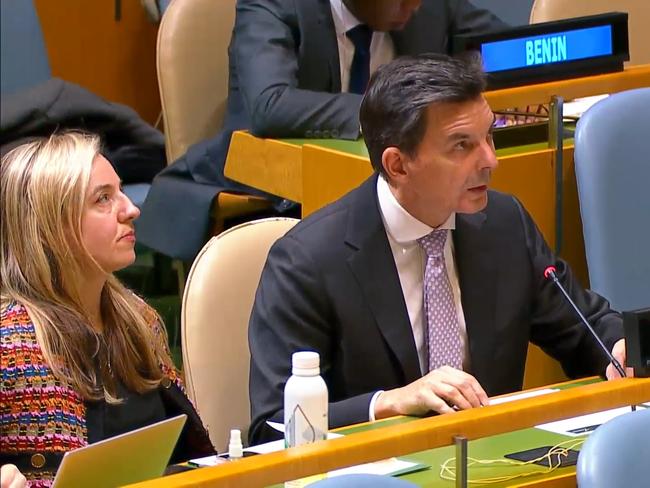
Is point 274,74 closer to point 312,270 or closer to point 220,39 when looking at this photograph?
point 220,39

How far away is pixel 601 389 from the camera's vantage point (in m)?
1.91

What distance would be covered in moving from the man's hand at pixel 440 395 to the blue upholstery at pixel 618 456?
1.25 feet

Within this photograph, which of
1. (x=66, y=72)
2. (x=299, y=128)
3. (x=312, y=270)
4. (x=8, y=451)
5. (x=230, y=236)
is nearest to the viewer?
(x=8, y=451)

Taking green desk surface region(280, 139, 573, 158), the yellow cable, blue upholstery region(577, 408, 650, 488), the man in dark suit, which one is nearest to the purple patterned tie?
the man in dark suit

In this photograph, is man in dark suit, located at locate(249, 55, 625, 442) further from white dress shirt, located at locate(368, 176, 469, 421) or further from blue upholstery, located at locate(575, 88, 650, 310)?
blue upholstery, located at locate(575, 88, 650, 310)

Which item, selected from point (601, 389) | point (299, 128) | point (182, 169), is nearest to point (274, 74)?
point (299, 128)

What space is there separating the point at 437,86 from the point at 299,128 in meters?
1.12

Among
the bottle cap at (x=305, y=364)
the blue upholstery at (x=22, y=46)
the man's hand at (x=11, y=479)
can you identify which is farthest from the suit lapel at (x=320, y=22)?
the man's hand at (x=11, y=479)

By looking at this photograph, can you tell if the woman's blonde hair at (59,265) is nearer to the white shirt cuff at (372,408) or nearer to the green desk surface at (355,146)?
the white shirt cuff at (372,408)

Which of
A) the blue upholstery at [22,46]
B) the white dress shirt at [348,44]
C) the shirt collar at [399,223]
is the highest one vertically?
the blue upholstery at [22,46]

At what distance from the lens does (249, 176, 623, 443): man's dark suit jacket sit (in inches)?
97.2

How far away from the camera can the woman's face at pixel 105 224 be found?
7.82 ft

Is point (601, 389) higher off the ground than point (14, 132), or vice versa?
point (14, 132)

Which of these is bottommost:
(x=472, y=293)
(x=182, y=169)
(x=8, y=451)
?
(x=8, y=451)
